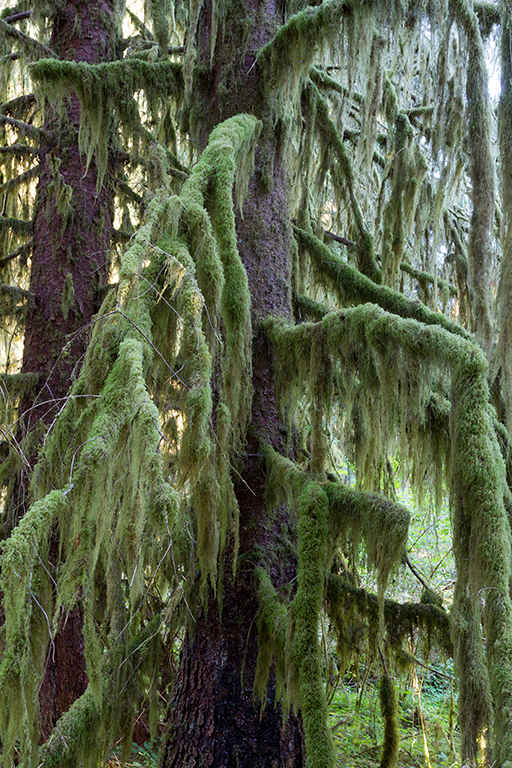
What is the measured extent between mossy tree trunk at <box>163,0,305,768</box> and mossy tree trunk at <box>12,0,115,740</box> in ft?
5.06

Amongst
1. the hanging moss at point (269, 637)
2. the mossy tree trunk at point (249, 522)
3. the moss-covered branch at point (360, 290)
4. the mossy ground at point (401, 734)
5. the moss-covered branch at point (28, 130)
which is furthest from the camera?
the mossy ground at point (401, 734)

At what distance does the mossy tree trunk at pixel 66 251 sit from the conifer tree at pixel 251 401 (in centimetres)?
3

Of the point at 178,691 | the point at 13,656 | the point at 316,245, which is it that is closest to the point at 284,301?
the point at 316,245

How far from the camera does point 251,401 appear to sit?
3289 millimetres

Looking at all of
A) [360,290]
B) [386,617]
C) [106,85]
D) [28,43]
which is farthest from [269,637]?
[28,43]

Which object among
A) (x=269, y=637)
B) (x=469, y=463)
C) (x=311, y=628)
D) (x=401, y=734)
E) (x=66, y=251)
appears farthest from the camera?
(x=401, y=734)

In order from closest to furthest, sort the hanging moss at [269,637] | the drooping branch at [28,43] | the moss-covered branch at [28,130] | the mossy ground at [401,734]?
the hanging moss at [269,637] → the drooping branch at [28,43] → the moss-covered branch at [28,130] → the mossy ground at [401,734]

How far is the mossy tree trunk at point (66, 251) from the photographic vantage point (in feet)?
16.3

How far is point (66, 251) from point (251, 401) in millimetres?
2880

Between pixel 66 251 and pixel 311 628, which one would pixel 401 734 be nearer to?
pixel 311 628

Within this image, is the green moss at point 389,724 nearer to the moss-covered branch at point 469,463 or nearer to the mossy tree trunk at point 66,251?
the moss-covered branch at point 469,463

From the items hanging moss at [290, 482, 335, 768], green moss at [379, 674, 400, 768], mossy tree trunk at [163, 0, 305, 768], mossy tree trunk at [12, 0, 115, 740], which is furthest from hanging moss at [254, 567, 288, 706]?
mossy tree trunk at [12, 0, 115, 740]

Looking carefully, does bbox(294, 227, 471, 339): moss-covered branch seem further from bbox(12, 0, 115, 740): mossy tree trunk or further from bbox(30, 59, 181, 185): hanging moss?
bbox(12, 0, 115, 740): mossy tree trunk

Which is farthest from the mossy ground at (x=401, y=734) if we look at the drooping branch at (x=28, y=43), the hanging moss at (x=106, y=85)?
the drooping branch at (x=28, y=43)
